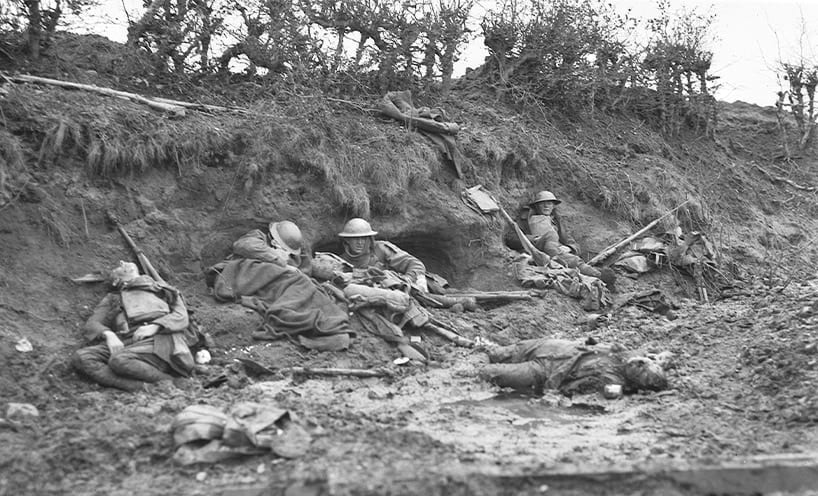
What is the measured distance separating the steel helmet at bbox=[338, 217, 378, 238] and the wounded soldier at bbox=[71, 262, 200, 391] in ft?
9.98

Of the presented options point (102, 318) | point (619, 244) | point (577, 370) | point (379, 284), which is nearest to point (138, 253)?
point (102, 318)

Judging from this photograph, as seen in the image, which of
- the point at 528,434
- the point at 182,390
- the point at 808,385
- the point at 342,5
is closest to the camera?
the point at 528,434

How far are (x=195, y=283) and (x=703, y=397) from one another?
18.6 feet

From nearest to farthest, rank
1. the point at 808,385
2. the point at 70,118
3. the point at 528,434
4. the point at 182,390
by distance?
the point at 528,434, the point at 808,385, the point at 182,390, the point at 70,118

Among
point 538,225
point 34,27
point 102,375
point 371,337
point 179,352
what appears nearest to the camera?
point 102,375

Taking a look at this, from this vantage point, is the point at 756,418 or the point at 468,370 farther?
the point at 468,370

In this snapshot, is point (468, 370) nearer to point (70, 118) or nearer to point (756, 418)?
point (756, 418)

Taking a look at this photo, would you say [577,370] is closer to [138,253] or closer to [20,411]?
[20,411]

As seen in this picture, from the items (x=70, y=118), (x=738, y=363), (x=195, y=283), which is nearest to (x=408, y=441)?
(x=738, y=363)

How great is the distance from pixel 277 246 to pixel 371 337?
5.55ft

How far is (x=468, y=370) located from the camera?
8.24 m

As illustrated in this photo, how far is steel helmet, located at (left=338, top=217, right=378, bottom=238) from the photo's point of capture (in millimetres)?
10742

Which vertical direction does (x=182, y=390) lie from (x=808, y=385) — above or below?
below

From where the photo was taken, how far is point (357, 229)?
35.3ft
